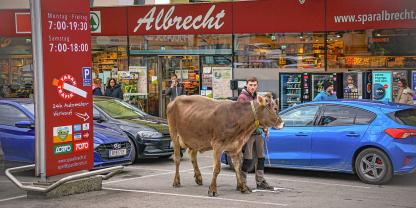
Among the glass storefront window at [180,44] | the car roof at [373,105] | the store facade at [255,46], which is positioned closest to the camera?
the car roof at [373,105]

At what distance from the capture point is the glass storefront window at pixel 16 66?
2525cm

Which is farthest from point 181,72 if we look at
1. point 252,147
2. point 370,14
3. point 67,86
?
point 67,86

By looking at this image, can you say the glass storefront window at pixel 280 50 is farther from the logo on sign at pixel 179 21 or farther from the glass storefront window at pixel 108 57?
the glass storefront window at pixel 108 57

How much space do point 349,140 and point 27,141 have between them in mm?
6160

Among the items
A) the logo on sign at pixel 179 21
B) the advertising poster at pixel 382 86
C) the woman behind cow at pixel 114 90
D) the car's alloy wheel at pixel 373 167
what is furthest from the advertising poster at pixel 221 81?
the car's alloy wheel at pixel 373 167

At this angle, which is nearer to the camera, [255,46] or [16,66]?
[255,46]

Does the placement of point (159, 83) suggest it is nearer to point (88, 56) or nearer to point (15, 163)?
point (15, 163)

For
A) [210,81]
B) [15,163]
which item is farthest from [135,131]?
[210,81]

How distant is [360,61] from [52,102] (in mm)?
12262

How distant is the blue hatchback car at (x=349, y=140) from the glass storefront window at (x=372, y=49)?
7014 millimetres

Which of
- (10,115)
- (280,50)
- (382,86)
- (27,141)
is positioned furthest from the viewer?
(280,50)

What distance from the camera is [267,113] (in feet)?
32.7

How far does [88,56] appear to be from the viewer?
399 inches

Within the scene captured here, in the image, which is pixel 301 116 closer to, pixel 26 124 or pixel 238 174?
pixel 238 174
